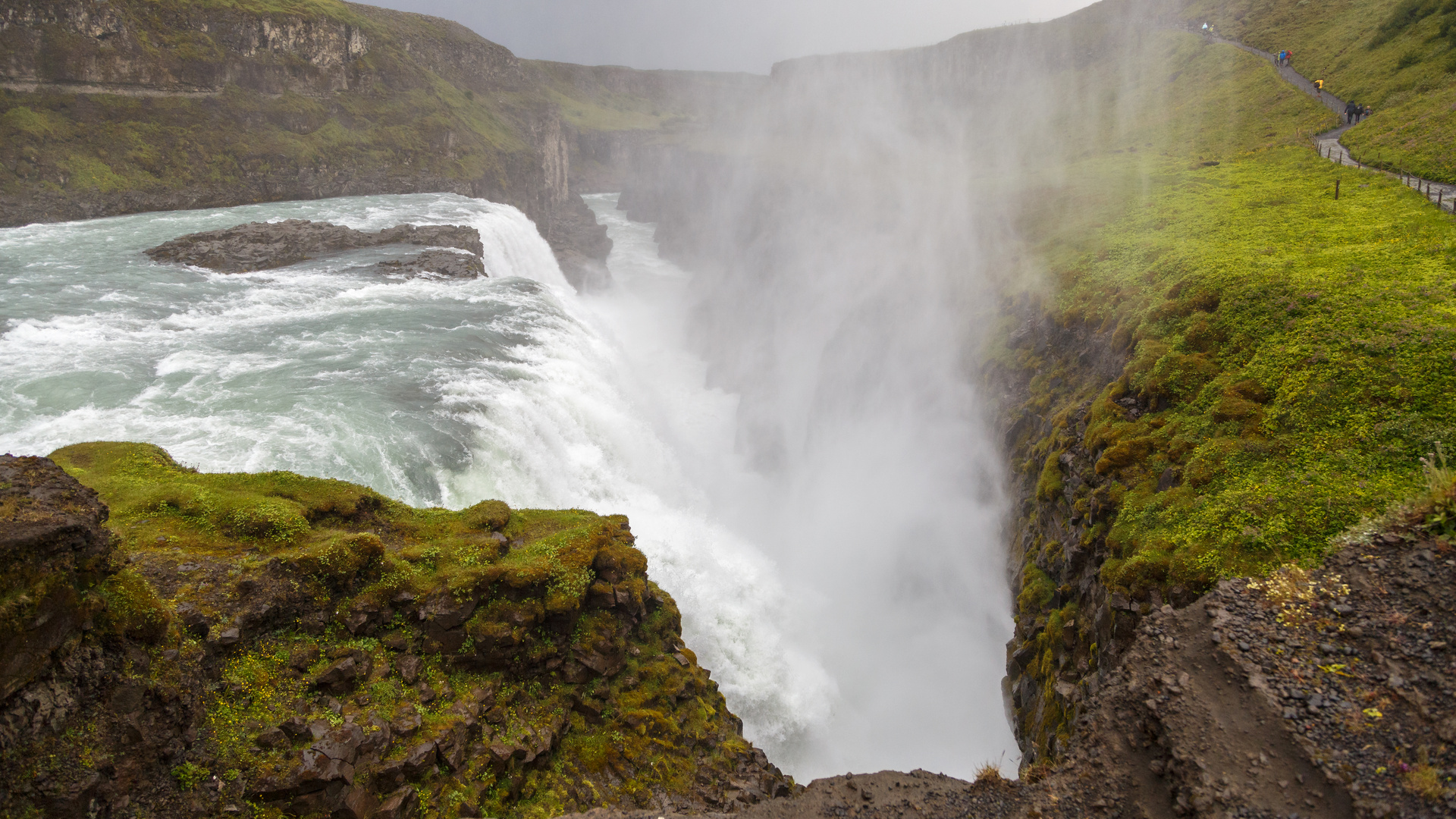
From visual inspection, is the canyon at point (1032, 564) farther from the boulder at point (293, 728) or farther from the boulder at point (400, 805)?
the boulder at point (293, 728)

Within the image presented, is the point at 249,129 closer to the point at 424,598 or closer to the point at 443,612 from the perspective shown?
the point at 424,598

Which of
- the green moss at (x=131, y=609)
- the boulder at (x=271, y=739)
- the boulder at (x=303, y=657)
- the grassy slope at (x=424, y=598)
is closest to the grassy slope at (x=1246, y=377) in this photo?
the grassy slope at (x=424, y=598)

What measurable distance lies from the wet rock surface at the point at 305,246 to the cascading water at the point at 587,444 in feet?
5.77

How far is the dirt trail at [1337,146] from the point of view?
23.6m

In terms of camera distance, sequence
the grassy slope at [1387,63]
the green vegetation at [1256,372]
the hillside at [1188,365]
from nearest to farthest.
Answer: the green vegetation at [1256,372]
the hillside at [1188,365]
the grassy slope at [1387,63]

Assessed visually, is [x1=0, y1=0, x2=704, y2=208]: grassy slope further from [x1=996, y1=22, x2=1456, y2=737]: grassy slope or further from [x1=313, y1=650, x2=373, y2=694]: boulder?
[x1=996, y1=22, x2=1456, y2=737]: grassy slope

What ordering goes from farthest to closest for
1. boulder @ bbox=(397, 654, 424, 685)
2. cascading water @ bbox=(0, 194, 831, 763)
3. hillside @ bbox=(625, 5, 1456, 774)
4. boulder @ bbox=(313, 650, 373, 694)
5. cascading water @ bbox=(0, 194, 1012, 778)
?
cascading water @ bbox=(0, 194, 1012, 778) < cascading water @ bbox=(0, 194, 831, 763) < hillside @ bbox=(625, 5, 1456, 774) < boulder @ bbox=(397, 654, 424, 685) < boulder @ bbox=(313, 650, 373, 694)

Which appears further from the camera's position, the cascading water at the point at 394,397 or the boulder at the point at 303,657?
the cascading water at the point at 394,397

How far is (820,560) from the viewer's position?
3102cm

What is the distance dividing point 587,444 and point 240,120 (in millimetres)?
72996

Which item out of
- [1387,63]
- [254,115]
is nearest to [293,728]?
[1387,63]

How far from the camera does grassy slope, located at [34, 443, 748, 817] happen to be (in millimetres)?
10133

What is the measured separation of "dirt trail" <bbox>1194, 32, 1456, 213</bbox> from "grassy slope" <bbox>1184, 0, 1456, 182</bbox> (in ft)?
1.36

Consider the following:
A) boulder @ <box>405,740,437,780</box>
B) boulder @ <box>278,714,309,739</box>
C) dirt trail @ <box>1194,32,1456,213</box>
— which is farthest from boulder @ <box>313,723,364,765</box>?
dirt trail @ <box>1194,32,1456,213</box>
